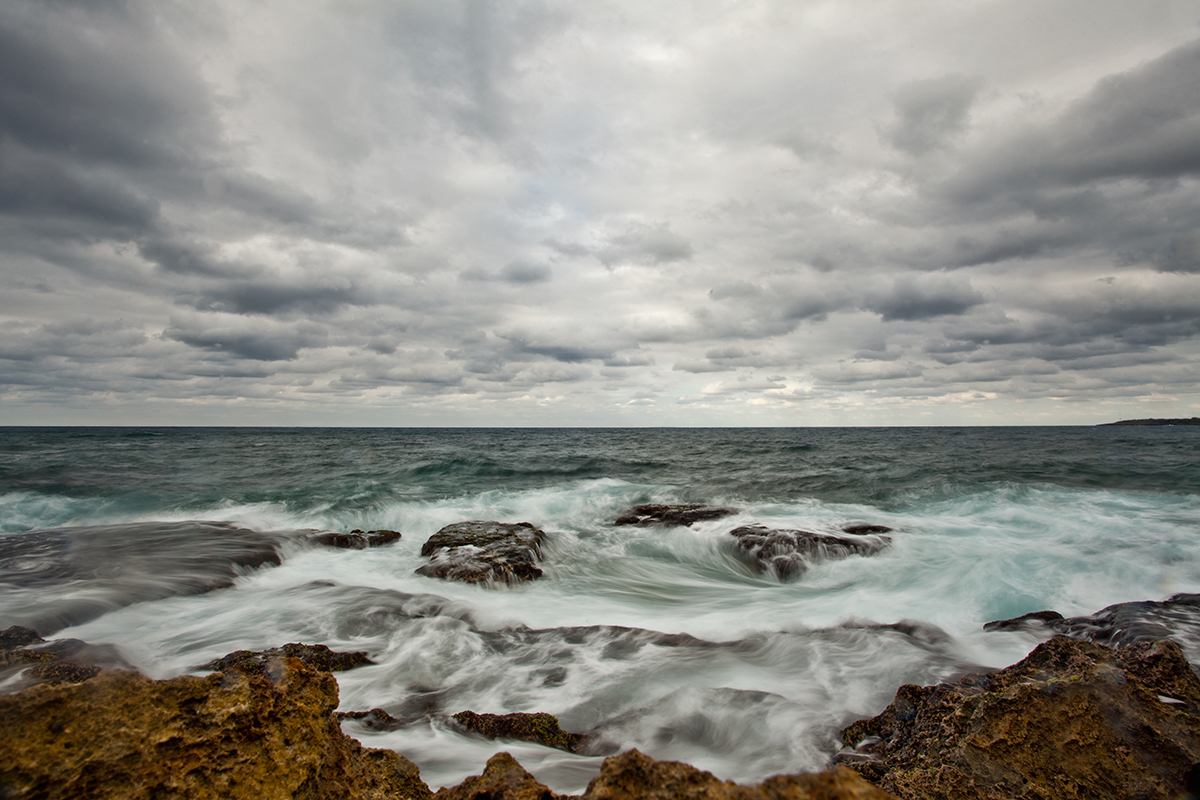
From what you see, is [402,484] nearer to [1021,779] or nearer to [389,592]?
[389,592]

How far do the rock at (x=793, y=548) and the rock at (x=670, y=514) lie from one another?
2.08 metres

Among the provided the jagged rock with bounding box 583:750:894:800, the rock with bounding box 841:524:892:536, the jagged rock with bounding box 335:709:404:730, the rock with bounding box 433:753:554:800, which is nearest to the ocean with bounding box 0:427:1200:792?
the jagged rock with bounding box 335:709:404:730

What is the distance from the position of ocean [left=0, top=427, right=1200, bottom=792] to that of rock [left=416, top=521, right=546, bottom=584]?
291mm

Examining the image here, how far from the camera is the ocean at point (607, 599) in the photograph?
491 centimetres

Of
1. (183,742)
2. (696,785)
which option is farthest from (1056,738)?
(183,742)

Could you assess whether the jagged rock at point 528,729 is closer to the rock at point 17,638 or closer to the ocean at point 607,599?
the ocean at point 607,599

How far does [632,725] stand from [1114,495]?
1981 cm

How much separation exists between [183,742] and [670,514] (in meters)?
12.5

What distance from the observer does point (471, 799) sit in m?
2.45

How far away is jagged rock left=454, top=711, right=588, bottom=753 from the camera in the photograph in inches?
168

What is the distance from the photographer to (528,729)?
432 centimetres

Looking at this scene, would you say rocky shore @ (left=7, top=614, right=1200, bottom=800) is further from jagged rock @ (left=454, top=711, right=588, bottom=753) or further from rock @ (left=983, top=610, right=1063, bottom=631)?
rock @ (left=983, top=610, right=1063, bottom=631)

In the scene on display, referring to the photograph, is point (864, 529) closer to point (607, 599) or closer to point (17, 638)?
point (607, 599)

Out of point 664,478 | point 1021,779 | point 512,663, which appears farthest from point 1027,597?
point 664,478
